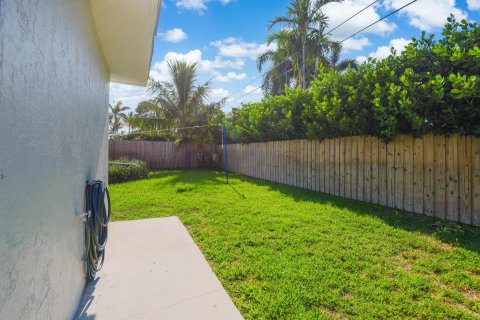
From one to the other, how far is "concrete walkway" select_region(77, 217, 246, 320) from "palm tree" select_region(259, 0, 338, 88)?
12.0 m

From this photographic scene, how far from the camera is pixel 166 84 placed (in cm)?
1314

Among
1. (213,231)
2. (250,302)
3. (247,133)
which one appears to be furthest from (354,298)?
(247,133)

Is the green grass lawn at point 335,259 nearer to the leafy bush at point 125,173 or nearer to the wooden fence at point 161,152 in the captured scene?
the leafy bush at point 125,173

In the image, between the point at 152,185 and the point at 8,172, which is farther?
the point at 152,185

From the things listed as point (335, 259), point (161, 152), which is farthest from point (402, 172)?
point (161, 152)

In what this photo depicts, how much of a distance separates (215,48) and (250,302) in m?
11.0

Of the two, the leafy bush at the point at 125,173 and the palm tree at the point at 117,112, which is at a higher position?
the palm tree at the point at 117,112

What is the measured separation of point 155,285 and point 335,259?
6.55 ft

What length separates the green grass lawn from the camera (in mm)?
1893

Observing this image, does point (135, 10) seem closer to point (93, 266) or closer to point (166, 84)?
point (93, 266)

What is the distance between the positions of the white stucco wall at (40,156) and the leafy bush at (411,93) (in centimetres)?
428

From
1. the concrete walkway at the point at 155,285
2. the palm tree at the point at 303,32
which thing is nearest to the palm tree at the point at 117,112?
the palm tree at the point at 303,32

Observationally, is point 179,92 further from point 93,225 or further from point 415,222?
point 415,222

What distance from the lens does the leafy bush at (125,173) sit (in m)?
8.17
